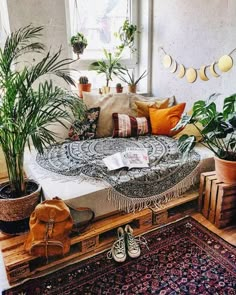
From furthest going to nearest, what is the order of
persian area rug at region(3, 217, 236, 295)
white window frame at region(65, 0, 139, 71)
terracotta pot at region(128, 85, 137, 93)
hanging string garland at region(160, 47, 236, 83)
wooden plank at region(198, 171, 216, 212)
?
terracotta pot at region(128, 85, 137, 93), white window frame at region(65, 0, 139, 71), hanging string garland at region(160, 47, 236, 83), wooden plank at region(198, 171, 216, 212), persian area rug at region(3, 217, 236, 295)

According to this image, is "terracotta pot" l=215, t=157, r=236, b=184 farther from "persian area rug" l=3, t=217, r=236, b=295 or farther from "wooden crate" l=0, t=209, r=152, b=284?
"wooden crate" l=0, t=209, r=152, b=284

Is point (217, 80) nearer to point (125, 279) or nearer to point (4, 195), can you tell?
point (125, 279)

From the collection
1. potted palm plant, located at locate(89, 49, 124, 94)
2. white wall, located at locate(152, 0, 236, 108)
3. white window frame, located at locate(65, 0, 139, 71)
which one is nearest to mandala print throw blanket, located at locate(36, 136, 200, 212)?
white wall, located at locate(152, 0, 236, 108)

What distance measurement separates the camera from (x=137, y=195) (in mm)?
1978

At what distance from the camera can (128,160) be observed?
2172 millimetres

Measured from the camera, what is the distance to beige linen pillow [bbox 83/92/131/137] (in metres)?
2.84

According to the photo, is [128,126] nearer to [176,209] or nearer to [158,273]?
[176,209]

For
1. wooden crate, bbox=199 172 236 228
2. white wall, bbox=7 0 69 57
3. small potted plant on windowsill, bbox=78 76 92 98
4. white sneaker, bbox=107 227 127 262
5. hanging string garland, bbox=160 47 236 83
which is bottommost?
white sneaker, bbox=107 227 127 262

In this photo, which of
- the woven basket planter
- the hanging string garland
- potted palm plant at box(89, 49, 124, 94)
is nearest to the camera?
the woven basket planter

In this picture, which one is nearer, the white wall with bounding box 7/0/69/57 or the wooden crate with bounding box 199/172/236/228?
the wooden crate with bounding box 199/172/236/228

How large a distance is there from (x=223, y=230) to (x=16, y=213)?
4.98 feet

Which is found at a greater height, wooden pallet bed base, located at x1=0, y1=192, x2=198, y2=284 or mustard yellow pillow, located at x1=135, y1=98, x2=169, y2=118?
mustard yellow pillow, located at x1=135, y1=98, x2=169, y2=118

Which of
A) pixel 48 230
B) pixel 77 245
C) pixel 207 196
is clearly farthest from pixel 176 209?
pixel 48 230

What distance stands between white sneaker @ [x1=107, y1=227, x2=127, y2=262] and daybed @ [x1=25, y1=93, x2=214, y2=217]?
0.18m
